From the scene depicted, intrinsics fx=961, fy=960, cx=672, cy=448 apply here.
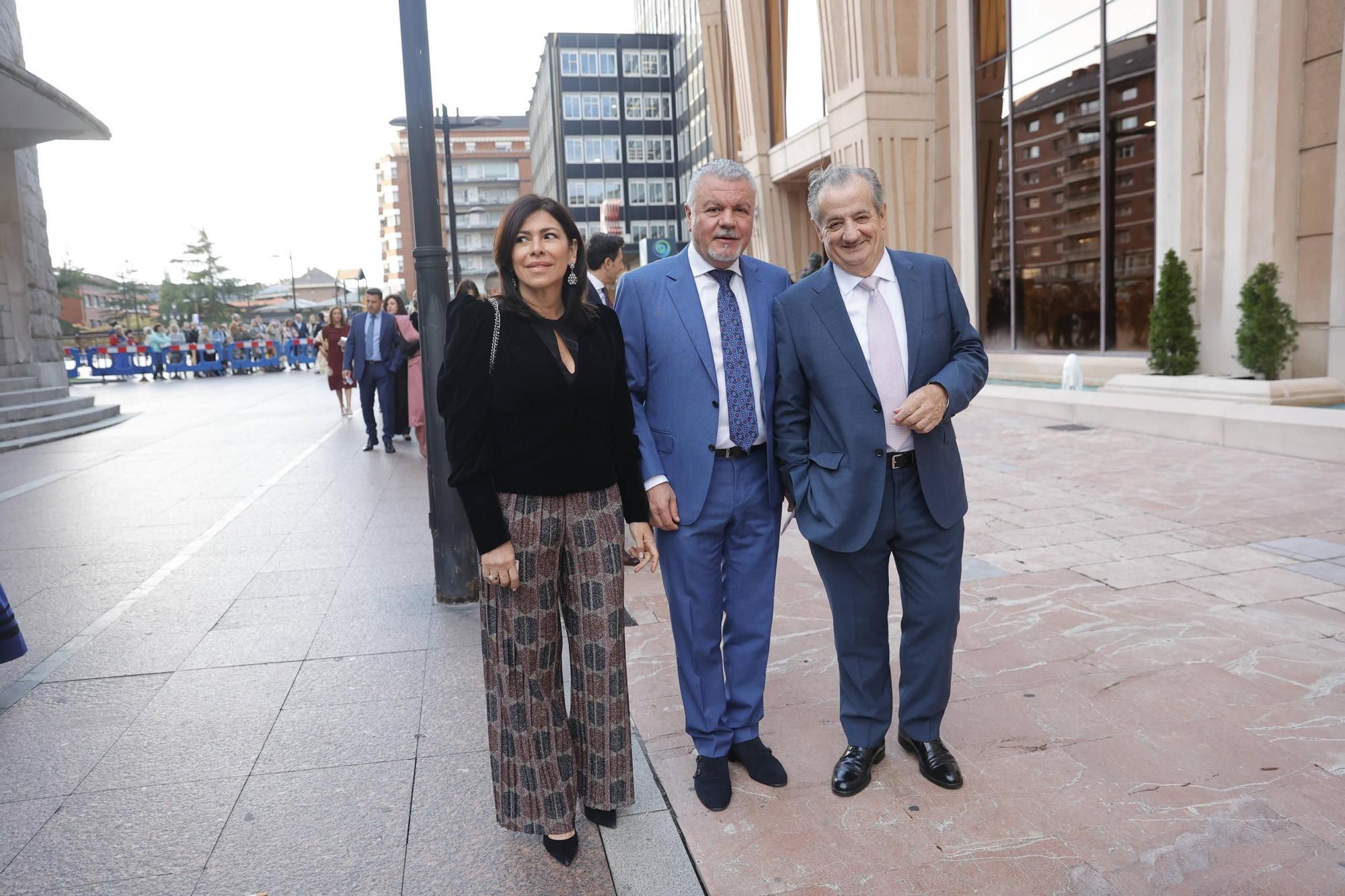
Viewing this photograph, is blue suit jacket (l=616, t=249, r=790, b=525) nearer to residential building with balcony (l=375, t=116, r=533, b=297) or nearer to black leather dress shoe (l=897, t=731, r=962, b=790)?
black leather dress shoe (l=897, t=731, r=962, b=790)

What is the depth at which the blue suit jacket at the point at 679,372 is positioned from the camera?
121 inches

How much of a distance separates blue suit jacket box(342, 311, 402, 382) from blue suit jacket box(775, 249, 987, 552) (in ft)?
31.8

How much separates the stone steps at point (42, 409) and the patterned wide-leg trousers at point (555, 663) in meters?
15.3

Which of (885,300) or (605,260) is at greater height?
(605,260)

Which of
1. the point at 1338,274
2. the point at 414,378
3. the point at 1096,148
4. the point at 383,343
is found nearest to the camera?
the point at 1338,274

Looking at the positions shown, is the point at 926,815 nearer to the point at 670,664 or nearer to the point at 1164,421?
the point at 670,664

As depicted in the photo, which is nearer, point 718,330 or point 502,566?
point 502,566

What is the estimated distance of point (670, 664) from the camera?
4340 mm

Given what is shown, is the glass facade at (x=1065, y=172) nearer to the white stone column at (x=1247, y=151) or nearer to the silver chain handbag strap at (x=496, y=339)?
the white stone column at (x=1247, y=151)

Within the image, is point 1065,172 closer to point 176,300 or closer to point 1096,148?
point 1096,148

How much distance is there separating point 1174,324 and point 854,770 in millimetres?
10607

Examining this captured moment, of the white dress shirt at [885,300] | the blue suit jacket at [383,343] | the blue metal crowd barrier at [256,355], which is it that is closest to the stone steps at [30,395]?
the blue suit jacket at [383,343]

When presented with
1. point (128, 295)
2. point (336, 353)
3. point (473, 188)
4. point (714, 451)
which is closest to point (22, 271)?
point (336, 353)

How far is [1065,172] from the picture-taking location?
1528 centimetres
